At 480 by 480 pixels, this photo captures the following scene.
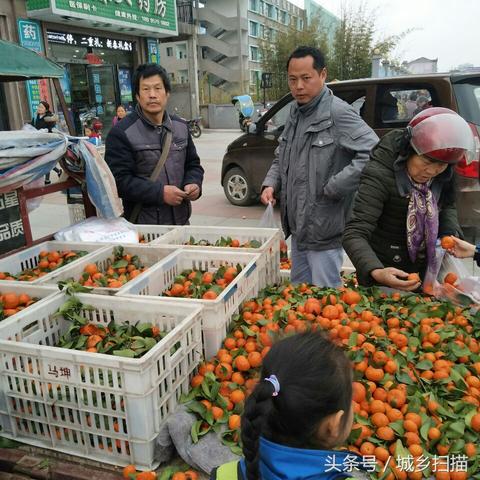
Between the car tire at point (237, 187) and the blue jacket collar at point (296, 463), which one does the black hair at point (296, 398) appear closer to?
the blue jacket collar at point (296, 463)

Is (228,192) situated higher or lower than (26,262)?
lower

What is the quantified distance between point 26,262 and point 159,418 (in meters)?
1.88

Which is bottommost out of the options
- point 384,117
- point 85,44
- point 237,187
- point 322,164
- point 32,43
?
point 237,187

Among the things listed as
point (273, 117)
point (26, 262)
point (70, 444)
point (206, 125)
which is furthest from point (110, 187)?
point (206, 125)

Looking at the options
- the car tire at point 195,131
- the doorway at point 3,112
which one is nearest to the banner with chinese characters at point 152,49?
the car tire at point 195,131

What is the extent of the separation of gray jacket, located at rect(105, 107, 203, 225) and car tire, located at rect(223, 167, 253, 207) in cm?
474

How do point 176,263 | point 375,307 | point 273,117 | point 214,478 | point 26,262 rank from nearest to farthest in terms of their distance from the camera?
point 214,478 < point 375,307 < point 176,263 < point 26,262 < point 273,117

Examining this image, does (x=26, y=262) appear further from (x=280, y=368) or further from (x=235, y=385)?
(x=280, y=368)

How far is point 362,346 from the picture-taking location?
7.21 ft

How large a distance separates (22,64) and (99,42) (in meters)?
14.0

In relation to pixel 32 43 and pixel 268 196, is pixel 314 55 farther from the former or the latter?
pixel 32 43

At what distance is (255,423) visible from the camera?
3.76 ft

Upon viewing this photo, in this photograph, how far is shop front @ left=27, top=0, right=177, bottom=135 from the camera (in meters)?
14.0

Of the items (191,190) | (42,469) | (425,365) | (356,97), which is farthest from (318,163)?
(356,97)
